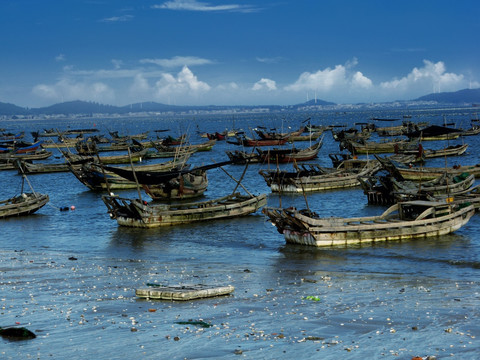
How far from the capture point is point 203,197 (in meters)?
38.1

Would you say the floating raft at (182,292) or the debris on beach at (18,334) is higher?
the debris on beach at (18,334)

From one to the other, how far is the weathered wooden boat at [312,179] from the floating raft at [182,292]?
863 inches

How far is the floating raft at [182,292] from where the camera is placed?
1433 cm

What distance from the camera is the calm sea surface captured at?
1130 centimetres

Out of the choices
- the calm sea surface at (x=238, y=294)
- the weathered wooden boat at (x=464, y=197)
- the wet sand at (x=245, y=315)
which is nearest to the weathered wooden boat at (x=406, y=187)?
the weathered wooden boat at (x=464, y=197)

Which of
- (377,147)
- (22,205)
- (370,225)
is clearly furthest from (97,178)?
(377,147)

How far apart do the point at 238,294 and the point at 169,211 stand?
40.7 feet

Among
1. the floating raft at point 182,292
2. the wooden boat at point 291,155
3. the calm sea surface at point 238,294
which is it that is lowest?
the calm sea surface at point 238,294

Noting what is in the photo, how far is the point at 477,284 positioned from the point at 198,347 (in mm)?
8084

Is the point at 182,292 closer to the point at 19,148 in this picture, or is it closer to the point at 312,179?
the point at 312,179

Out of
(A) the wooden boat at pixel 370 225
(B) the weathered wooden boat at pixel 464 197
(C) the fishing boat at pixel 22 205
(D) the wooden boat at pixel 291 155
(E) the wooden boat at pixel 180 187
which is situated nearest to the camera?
(A) the wooden boat at pixel 370 225

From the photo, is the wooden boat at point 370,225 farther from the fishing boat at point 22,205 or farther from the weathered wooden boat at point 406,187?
the fishing boat at point 22,205

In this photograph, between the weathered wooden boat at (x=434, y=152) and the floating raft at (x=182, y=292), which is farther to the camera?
the weathered wooden boat at (x=434, y=152)

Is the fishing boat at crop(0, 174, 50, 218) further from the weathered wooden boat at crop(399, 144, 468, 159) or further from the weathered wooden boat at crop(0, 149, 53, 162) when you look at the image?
the weathered wooden boat at crop(0, 149, 53, 162)
